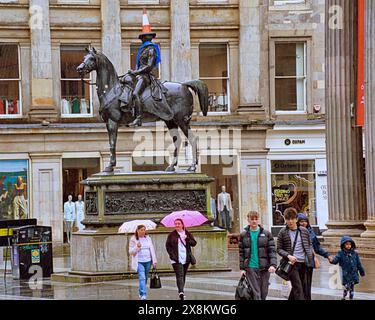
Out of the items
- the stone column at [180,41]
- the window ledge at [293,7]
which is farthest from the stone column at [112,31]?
the window ledge at [293,7]

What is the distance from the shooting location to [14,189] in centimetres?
5272

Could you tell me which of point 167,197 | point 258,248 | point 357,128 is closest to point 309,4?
point 357,128

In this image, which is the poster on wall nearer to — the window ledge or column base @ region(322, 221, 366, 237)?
the window ledge

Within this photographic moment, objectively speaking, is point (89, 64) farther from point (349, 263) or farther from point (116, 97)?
point (349, 263)

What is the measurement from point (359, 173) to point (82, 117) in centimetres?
2019

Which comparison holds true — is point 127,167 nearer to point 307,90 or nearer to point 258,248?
point 307,90

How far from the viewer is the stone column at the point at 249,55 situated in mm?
55094

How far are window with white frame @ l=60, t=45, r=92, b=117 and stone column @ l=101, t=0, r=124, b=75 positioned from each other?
40.1 inches

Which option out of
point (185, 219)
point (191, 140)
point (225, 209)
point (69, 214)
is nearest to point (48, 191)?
point (69, 214)

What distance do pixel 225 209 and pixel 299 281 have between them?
32720 mm

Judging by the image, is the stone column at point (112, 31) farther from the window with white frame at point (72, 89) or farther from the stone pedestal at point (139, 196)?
the stone pedestal at point (139, 196)

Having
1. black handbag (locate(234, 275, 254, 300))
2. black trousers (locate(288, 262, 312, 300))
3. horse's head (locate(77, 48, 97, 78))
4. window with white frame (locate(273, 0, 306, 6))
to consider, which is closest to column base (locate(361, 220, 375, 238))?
horse's head (locate(77, 48, 97, 78))

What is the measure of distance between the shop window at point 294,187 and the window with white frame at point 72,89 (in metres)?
7.91

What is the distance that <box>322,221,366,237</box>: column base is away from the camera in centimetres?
3559
